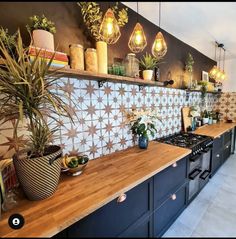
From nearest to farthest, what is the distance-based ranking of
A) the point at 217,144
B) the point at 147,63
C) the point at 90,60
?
1. the point at 90,60
2. the point at 147,63
3. the point at 217,144

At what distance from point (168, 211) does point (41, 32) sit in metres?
1.94

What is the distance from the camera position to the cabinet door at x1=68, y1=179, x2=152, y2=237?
885 mm

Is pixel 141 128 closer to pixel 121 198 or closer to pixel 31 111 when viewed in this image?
pixel 121 198

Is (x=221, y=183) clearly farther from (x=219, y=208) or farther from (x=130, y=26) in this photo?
(x=130, y=26)

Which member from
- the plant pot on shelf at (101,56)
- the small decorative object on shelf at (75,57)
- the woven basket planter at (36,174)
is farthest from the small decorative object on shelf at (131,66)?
the woven basket planter at (36,174)

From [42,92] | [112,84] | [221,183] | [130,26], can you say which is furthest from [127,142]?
[221,183]

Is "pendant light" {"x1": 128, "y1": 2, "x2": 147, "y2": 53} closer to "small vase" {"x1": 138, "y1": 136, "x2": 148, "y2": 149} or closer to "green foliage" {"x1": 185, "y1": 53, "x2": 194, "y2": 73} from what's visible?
"small vase" {"x1": 138, "y1": 136, "x2": 148, "y2": 149}

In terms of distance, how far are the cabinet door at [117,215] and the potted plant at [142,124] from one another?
0.65 m

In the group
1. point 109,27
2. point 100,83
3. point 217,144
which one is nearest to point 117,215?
point 100,83

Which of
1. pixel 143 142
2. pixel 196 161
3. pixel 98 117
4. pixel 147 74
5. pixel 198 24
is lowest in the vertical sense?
pixel 196 161

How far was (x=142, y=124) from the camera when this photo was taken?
1866mm

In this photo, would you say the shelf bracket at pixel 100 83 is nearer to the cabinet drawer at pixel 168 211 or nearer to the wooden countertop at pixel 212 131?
the cabinet drawer at pixel 168 211

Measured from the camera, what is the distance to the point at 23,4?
1156 mm

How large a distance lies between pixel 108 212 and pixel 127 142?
3.29ft
